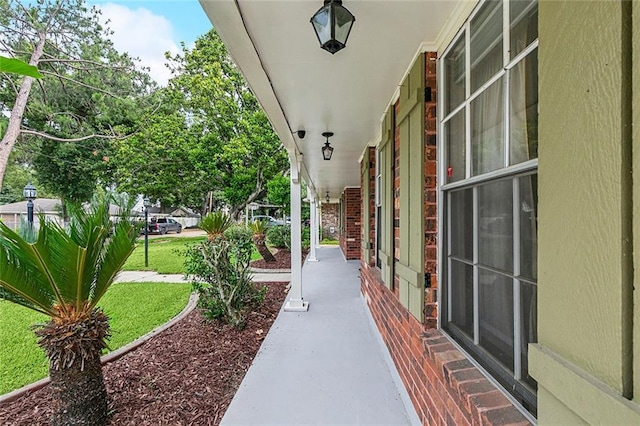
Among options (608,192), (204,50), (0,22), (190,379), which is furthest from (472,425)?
(204,50)

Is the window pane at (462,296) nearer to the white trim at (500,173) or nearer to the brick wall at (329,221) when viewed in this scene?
the white trim at (500,173)

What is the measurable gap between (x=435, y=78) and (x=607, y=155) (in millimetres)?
1606

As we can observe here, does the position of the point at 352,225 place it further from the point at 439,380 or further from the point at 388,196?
the point at 439,380

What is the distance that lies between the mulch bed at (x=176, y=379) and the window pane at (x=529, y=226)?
2443 millimetres

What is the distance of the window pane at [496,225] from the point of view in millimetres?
1401

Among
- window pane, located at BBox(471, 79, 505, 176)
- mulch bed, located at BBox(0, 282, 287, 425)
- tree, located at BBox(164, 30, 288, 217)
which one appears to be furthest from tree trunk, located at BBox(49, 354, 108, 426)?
tree, located at BBox(164, 30, 288, 217)

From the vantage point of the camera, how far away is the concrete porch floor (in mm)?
2379

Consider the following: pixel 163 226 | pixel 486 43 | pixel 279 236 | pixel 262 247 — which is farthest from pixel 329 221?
pixel 486 43

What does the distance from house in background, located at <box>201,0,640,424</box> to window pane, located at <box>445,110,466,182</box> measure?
15mm

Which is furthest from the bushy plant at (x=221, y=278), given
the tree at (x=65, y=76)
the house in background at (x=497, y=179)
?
the tree at (x=65, y=76)

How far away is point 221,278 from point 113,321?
2149 millimetres

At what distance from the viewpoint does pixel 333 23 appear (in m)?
1.57

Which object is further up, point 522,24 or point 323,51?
point 323,51

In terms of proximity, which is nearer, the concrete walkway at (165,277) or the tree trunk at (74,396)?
the tree trunk at (74,396)
